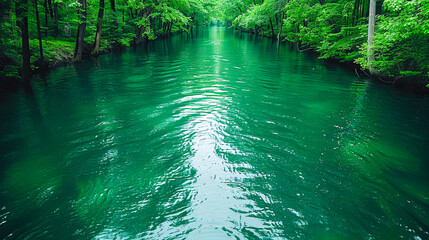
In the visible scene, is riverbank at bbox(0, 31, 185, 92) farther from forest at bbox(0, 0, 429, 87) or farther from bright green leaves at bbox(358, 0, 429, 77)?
bright green leaves at bbox(358, 0, 429, 77)

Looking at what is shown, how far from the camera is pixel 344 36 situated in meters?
14.8

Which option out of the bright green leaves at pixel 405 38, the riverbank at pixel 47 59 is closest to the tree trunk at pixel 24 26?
the riverbank at pixel 47 59

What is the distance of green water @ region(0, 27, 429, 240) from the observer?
3.51 m

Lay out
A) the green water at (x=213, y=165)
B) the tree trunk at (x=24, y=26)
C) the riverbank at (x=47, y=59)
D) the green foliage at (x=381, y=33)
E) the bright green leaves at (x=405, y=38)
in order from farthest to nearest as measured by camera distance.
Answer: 1. the riverbank at (x=47, y=59)
2. the tree trunk at (x=24, y=26)
3. the green foliage at (x=381, y=33)
4. the bright green leaves at (x=405, y=38)
5. the green water at (x=213, y=165)

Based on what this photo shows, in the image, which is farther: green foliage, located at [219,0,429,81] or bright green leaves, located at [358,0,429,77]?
green foliage, located at [219,0,429,81]

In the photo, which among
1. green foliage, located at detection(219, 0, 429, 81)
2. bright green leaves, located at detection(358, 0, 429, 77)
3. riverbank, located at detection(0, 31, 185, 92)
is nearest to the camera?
bright green leaves, located at detection(358, 0, 429, 77)

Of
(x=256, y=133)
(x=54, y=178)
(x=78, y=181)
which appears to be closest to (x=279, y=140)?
(x=256, y=133)

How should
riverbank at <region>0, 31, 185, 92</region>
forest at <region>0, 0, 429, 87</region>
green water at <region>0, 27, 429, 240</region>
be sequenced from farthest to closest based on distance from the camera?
1. riverbank at <region>0, 31, 185, 92</region>
2. forest at <region>0, 0, 429, 87</region>
3. green water at <region>0, 27, 429, 240</region>

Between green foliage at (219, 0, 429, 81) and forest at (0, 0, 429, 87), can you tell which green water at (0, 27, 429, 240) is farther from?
forest at (0, 0, 429, 87)

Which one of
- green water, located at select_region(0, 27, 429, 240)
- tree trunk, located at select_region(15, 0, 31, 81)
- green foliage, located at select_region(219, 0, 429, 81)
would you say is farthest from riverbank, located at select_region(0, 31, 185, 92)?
green foliage, located at select_region(219, 0, 429, 81)

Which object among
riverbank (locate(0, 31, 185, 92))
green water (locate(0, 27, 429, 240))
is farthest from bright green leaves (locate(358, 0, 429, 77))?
riverbank (locate(0, 31, 185, 92))

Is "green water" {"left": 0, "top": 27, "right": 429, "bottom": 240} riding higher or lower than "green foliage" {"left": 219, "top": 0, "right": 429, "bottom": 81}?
lower

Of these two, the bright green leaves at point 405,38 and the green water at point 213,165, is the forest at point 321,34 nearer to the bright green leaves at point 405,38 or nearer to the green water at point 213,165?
the bright green leaves at point 405,38

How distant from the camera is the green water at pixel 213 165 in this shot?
3.51 m
